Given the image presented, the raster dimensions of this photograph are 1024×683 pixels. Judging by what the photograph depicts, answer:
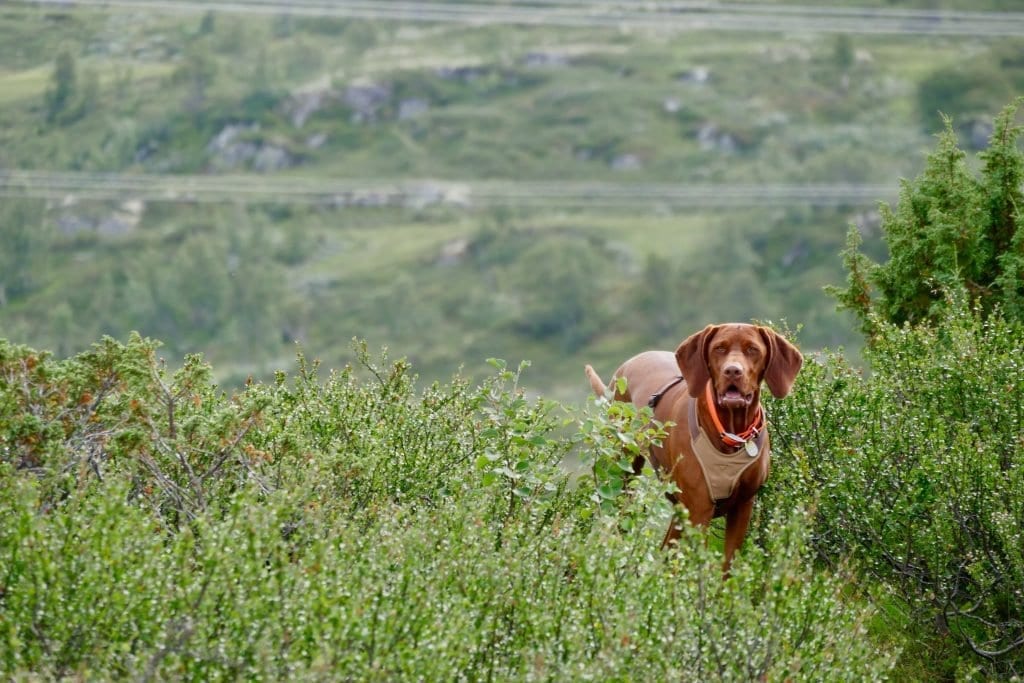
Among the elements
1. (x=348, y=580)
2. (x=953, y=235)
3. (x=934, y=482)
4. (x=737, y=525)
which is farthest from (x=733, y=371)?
(x=953, y=235)

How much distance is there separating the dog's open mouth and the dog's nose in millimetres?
68

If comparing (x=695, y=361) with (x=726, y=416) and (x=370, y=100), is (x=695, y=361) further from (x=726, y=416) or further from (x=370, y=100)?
(x=370, y=100)

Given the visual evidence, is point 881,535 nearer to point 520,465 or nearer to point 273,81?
point 520,465

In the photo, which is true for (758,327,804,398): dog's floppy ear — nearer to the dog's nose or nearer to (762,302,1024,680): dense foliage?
the dog's nose

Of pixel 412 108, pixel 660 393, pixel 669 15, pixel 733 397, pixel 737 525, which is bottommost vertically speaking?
pixel 412 108

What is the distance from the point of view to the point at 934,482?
774 cm

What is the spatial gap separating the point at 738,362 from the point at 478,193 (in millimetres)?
127604

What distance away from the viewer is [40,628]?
562 cm

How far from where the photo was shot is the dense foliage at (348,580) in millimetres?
5531

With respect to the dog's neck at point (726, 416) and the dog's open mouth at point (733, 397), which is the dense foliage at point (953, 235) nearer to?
the dog's neck at point (726, 416)

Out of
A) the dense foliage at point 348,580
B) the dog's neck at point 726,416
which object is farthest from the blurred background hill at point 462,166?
the dog's neck at point 726,416

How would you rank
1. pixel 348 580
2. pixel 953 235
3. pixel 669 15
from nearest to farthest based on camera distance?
pixel 348 580, pixel 953 235, pixel 669 15

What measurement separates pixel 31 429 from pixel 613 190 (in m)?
127

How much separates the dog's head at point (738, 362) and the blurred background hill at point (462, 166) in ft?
217
